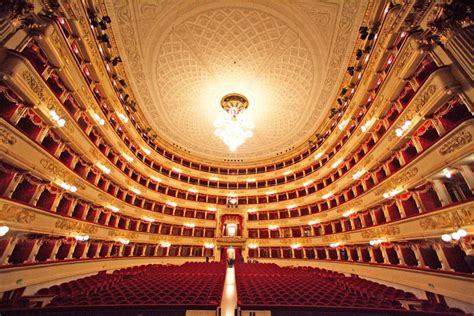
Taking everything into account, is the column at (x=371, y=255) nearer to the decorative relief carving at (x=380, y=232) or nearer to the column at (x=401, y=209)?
the decorative relief carving at (x=380, y=232)

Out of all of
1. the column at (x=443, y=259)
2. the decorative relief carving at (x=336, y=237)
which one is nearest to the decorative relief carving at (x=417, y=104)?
the column at (x=443, y=259)

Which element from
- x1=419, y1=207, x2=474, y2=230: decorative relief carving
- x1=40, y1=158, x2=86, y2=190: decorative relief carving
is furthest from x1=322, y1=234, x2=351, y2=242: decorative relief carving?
x1=40, y1=158, x2=86, y2=190: decorative relief carving

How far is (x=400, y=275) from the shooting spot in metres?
9.18

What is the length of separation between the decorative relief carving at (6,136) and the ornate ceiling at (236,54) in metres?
8.27

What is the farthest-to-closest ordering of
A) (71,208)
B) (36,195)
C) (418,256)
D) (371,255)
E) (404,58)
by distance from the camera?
(371,255) → (71,208) → (418,256) → (36,195) → (404,58)

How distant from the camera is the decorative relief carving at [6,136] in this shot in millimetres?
6121

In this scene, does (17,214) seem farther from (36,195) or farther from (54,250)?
(54,250)

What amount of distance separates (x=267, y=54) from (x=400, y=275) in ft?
49.7

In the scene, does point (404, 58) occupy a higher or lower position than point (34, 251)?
higher

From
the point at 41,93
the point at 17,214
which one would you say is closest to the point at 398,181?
the point at 41,93

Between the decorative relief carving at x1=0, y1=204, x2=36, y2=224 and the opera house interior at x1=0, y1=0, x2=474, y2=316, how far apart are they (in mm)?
108

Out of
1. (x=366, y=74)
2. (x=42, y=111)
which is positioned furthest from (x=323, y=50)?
(x=42, y=111)

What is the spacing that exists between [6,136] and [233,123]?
12.1 m

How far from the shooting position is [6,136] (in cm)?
634
